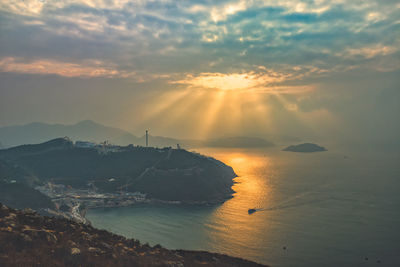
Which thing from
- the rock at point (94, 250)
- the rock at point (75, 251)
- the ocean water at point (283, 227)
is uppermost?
the rock at point (75, 251)

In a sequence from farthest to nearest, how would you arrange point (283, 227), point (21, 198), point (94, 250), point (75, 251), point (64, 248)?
1. point (21, 198)
2. point (283, 227)
3. point (94, 250)
4. point (64, 248)
5. point (75, 251)

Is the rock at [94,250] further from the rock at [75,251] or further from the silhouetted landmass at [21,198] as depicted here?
the silhouetted landmass at [21,198]

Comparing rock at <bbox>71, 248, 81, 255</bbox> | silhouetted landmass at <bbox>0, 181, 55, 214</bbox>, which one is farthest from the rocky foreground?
silhouetted landmass at <bbox>0, 181, 55, 214</bbox>

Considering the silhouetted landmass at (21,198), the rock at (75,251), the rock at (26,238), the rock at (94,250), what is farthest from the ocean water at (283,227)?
the rock at (26,238)

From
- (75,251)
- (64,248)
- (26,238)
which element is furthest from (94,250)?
(26,238)

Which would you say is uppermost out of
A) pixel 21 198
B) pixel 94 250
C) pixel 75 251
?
pixel 75 251

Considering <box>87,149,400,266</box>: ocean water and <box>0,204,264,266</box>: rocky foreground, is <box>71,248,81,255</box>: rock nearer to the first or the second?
<box>0,204,264,266</box>: rocky foreground

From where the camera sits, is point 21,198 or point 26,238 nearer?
point 26,238

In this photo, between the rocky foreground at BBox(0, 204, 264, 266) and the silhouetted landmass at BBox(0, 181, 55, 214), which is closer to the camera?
the rocky foreground at BBox(0, 204, 264, 266)

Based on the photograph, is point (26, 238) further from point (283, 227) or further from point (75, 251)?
point (283, 227)
